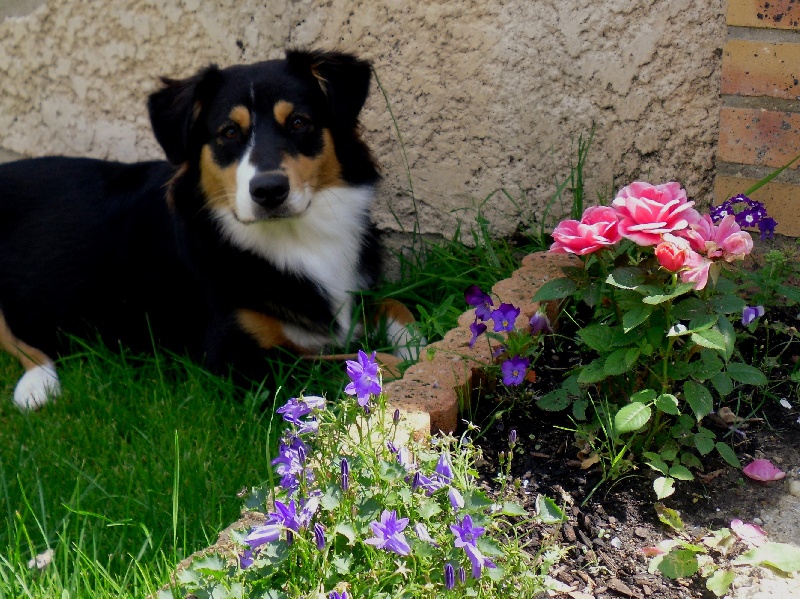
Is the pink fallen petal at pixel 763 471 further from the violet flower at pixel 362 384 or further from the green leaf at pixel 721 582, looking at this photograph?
Result: the violet flower at pixel 362 384

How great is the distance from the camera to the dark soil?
1.62 m

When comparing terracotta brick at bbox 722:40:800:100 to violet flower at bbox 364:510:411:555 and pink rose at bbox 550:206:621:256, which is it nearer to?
pink rose at bbox 550:206:621:256

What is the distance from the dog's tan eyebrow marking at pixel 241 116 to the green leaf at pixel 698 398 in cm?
152

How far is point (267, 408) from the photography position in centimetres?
254

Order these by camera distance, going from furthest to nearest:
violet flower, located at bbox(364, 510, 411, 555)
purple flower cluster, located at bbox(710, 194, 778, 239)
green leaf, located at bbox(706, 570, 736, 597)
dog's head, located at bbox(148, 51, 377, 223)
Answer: dog's head, located at bbox(148, 51, 377, 223), purple flower cluster, located at bbox(710, 194, 778, 239), green leaf, located at bbox(706, 570, 736, 597), violet flower, located at bbox(364, 510, 411, 555)

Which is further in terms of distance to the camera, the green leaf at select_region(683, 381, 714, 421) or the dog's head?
the dog's head

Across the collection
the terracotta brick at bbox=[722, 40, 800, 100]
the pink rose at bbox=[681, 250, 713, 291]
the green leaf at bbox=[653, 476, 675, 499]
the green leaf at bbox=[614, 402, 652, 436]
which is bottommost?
the green leaf at bbox=[653, 476, 675, 499]

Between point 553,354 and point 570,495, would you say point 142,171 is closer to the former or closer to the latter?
point 553,354

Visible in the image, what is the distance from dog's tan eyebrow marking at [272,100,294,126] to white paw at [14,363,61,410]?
3.65ft

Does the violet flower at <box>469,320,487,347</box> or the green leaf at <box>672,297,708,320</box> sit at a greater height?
the green leaf at <box>672,297,708,320</box>

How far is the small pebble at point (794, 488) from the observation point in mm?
1797

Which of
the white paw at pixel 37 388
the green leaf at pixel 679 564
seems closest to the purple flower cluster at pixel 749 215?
the green leaf at pixel 679 564

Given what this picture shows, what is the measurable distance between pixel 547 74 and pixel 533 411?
1.36 meters

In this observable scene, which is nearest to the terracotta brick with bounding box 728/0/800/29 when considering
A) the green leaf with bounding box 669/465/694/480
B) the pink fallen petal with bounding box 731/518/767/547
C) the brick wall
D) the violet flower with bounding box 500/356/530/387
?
the brick wall
